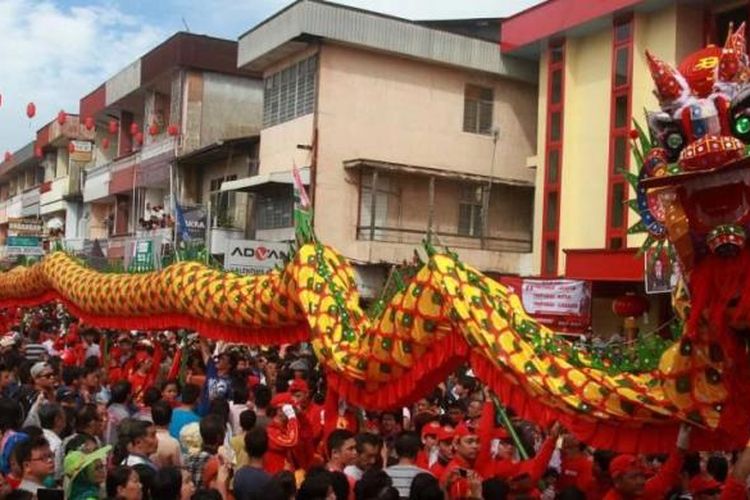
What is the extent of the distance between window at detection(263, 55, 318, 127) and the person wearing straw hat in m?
13.8

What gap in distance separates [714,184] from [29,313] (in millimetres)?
19503

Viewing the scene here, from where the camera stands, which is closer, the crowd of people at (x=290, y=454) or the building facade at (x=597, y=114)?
the crowd of people at (x=290, y=454)

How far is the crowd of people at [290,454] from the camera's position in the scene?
406cm

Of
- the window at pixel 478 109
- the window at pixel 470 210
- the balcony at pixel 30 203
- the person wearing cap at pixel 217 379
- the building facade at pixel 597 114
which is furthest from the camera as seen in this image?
the balcony at pixel 30 203

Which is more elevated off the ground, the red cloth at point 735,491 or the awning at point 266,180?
the awning at point 266,180

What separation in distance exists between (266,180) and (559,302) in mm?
6280

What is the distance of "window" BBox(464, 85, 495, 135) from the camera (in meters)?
19.1

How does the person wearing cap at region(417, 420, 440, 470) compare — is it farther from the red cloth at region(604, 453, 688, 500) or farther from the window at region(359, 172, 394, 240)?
the window at region(359, 172, 394, 240)

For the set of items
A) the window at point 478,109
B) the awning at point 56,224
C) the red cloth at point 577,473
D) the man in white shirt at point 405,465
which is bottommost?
the red cloth at point 577,473

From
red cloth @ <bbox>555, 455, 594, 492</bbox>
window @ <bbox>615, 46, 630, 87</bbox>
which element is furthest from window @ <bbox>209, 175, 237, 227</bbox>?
red cloth @ <bbox>555, 455, 594, 492</bbox>

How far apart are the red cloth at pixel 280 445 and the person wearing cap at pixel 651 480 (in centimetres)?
199

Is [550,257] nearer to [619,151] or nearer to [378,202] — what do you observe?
[619,151]

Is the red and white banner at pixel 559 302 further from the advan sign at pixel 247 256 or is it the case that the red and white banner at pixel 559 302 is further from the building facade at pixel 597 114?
the advan sign at pixel 247 256

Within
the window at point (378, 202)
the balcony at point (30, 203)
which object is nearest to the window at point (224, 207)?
the window at point (378, 202)
